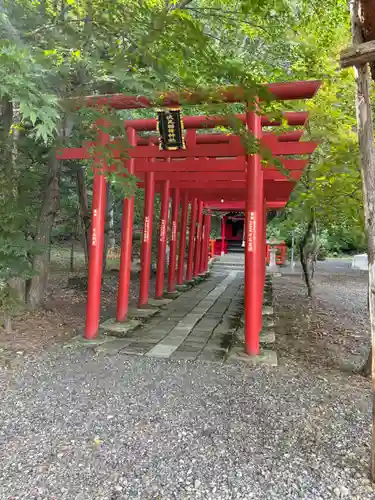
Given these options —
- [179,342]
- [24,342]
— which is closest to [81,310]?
[24,342]

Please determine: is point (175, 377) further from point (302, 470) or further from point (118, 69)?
point (118, 69)

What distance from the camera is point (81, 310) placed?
8297mm

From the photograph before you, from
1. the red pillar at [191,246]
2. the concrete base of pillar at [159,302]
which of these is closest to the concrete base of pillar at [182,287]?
the red pillar at [191,246]

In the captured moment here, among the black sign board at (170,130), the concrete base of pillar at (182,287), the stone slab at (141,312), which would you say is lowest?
the stone slab at (141,312)

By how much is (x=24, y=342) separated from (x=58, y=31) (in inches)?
169

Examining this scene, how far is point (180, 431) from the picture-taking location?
10.4ft

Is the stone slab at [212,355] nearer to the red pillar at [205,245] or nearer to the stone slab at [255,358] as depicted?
the stone slab at [255,358]

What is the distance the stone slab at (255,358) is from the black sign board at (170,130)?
3150 millimetres

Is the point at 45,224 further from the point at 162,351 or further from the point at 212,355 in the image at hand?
the point at 212,355

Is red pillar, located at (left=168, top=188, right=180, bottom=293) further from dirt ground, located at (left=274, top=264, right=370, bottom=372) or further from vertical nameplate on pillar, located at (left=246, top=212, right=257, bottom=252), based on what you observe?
vertical nameplate on pillar, located at (left=246, top=212, right=257, bottom=252)

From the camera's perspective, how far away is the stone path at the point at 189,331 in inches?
219

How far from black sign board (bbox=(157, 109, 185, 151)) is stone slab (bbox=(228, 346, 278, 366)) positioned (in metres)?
3.15

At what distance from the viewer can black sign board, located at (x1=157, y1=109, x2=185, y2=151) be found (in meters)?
→ 5.60

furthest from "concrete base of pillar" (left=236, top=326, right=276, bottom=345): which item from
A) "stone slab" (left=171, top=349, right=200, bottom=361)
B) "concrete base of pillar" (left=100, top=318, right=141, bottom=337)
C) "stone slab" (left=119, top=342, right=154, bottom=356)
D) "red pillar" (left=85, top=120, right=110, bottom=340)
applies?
"red pillar" (left=85, top=120, right=110, bottom=340)
